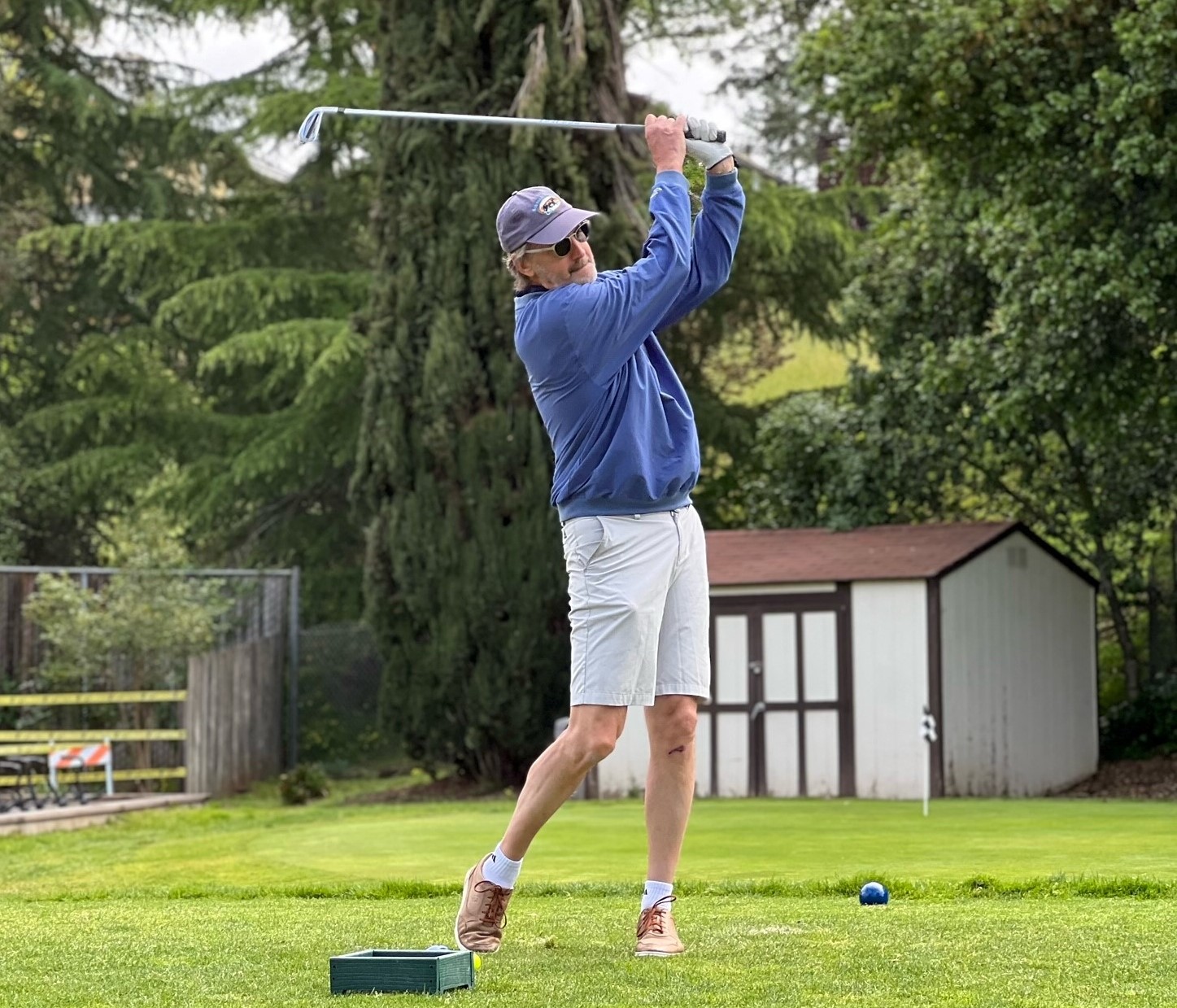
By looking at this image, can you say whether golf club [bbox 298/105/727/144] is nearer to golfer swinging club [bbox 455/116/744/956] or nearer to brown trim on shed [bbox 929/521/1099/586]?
golfer swinging club [bbox 455/116/744/956]

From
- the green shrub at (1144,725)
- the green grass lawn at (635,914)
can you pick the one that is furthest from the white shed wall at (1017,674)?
the green grass lawn at (635,914)

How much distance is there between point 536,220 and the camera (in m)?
4.70

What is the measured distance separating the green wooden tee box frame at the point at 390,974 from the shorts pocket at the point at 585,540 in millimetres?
1156

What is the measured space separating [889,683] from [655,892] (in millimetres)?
12146

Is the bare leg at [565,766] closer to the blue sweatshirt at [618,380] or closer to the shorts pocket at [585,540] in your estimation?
the shorts pocket at [585,540]

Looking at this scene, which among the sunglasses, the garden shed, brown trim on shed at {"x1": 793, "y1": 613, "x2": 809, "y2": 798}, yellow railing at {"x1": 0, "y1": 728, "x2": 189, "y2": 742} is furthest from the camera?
brown trim on shed at {"x1": 793, "y1": 613, "x2": 809, "y2": 798}

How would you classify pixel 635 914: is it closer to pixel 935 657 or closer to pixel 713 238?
pixel 713 238

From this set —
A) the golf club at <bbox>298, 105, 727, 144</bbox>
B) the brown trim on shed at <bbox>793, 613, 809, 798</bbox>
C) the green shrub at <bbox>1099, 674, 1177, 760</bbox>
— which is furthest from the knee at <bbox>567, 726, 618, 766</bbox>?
the green shrub at <bbox>1099, 674, 1177, 760</bbox>

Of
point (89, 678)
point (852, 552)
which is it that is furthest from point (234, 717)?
point (852, 552)

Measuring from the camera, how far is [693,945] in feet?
15.2

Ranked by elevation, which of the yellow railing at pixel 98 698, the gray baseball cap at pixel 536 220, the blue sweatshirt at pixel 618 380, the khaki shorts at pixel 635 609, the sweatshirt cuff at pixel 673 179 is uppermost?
the sweatshirt cuff at pixel 673 179

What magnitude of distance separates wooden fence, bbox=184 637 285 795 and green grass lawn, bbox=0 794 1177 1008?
729 centimetres

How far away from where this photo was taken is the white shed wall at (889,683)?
16375mm

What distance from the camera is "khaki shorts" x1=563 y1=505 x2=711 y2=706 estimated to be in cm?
467
